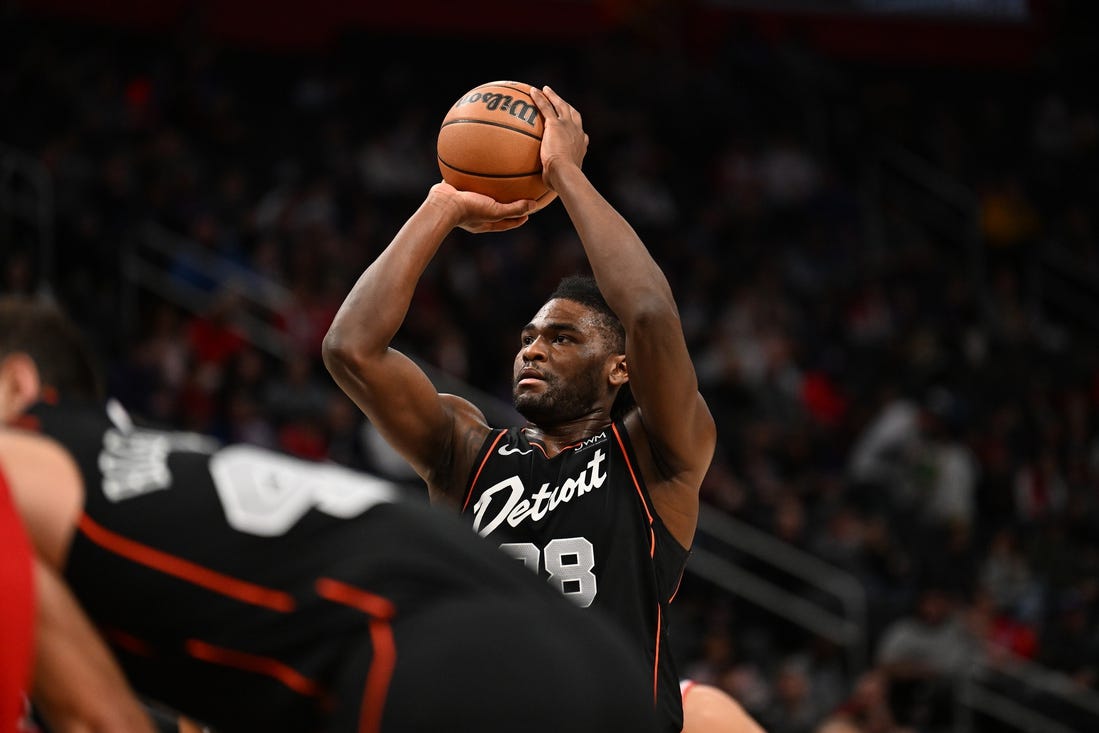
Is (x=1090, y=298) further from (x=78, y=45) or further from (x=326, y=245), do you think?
(x=78, y=45)

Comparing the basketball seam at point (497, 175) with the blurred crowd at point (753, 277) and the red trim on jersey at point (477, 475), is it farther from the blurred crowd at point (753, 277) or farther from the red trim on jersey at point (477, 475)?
the blurred crowd at point (753, 277)

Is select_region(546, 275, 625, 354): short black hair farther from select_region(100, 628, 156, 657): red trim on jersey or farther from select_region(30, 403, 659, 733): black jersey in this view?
select_region(100, 628, 156, 657): red trim on jersey

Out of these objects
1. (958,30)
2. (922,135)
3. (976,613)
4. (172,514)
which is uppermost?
(958,30)

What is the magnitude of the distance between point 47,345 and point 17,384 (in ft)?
0.30

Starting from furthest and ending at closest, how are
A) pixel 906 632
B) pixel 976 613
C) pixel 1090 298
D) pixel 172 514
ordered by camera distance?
pixel 1090 298
pixel 976 613
pixel 906 632
pixel 172 514

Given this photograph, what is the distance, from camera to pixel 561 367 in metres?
4.06

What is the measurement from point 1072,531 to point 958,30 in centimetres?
849

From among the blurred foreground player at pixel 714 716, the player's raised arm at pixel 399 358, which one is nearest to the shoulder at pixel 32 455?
the player's raised arm at pixel 399 358

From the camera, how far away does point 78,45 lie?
13.6 m

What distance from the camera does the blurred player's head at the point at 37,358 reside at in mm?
2604

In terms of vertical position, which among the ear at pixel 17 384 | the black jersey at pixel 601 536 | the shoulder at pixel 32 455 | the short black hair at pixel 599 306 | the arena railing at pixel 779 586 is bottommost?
the arena railing at pixel 779 586

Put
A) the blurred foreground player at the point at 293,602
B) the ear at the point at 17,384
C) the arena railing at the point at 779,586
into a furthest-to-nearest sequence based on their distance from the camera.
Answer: the arena railing at the point at 779,586 → the ear at the point at 17,384 → the blurred foreground player at the point at 293,602

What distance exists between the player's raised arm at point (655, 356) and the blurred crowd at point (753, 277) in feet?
10.2

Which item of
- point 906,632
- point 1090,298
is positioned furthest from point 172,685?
point 1090,298
